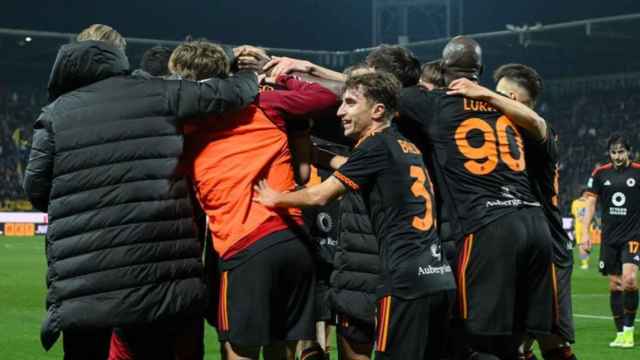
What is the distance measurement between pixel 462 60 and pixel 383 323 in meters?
1.64

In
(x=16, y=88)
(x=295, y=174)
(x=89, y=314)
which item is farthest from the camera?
(x=16, y=88)

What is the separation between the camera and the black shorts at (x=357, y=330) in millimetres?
6273

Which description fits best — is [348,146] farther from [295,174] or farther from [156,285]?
[156,285]

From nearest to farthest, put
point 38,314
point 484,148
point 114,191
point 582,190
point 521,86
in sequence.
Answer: point 114,191, point 484,148, point 521,86, point 38,314, point 582,190

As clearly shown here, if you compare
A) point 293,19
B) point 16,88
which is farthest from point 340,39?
point 16,88

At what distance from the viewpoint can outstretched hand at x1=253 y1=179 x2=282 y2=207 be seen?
527 cm

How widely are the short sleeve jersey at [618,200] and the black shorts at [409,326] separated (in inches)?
303

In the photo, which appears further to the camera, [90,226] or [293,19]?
[293,19]

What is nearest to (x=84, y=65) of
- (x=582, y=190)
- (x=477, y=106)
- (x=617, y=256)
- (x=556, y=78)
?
(x=477, y=106)

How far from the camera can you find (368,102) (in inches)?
218

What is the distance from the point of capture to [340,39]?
52656 millimetres

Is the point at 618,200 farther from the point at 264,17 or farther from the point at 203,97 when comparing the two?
the point at 264,17

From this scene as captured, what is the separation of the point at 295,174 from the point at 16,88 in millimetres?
45301

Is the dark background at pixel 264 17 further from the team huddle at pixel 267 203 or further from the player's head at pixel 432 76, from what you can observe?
the team huddle at pixel 267 203
